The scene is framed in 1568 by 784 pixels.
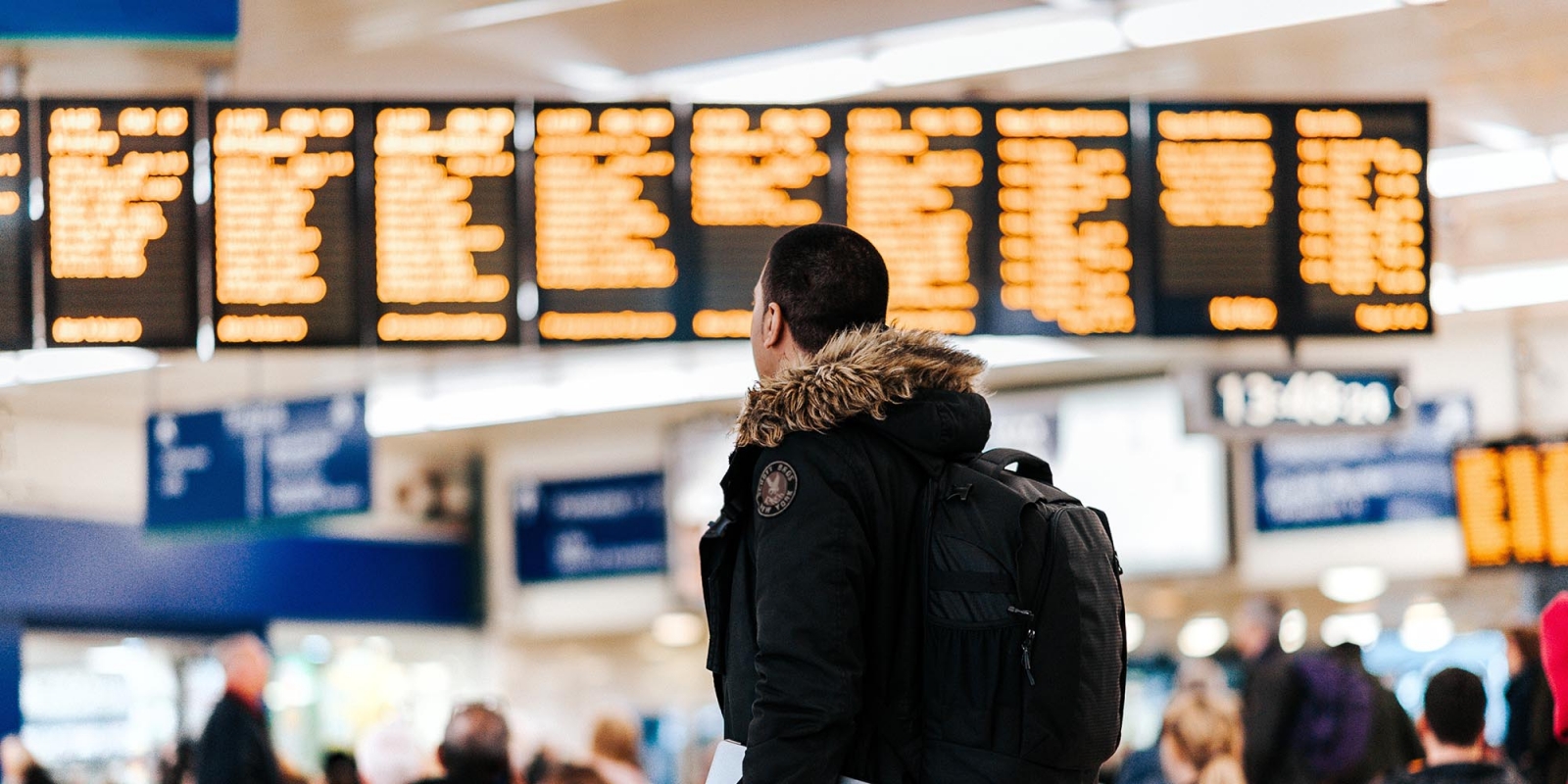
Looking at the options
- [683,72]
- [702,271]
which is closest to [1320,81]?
[683,72]

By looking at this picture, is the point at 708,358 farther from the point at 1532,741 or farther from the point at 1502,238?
the point at 1532,741

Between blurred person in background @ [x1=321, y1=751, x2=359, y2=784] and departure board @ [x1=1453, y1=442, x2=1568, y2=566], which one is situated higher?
departure board @ [x1=1453, y1=442, x2=1568, y2=566]

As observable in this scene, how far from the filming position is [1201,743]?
6434 mm

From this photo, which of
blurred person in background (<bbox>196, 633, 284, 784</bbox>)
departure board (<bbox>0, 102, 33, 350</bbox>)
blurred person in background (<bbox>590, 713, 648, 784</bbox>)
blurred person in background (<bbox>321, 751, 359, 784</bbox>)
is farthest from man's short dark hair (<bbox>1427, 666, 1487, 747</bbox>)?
blurred person in background (<bbox>321, 751, 359, 784</bbox>)

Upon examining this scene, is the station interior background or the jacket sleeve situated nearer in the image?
the jacket sleeve

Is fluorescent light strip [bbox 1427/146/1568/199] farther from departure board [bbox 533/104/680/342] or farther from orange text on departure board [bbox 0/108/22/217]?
orange text on departure board [bbox 0/108/22/217]

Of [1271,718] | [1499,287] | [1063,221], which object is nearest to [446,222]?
[1063,221]

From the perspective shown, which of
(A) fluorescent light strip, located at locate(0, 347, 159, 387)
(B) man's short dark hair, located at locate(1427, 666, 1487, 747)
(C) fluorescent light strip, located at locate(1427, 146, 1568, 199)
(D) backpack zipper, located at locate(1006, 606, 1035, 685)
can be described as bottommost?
(B) man's short dark hair, located at locate(1427, 666, 1487, 747)

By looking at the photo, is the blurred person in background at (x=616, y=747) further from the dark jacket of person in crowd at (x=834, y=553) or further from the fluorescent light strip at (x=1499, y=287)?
the fluorescent light strip at (x=1499, y=287)

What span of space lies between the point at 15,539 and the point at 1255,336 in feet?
33.9

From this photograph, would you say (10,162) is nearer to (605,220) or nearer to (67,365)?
(605,220)

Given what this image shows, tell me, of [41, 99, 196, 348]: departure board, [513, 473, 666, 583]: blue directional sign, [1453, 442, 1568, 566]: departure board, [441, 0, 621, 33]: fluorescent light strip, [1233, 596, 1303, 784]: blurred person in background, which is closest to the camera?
[41, 99, 196, 348]: departure board

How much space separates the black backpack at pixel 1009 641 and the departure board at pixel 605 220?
3763mm

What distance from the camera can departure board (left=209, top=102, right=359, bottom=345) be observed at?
5.99m
